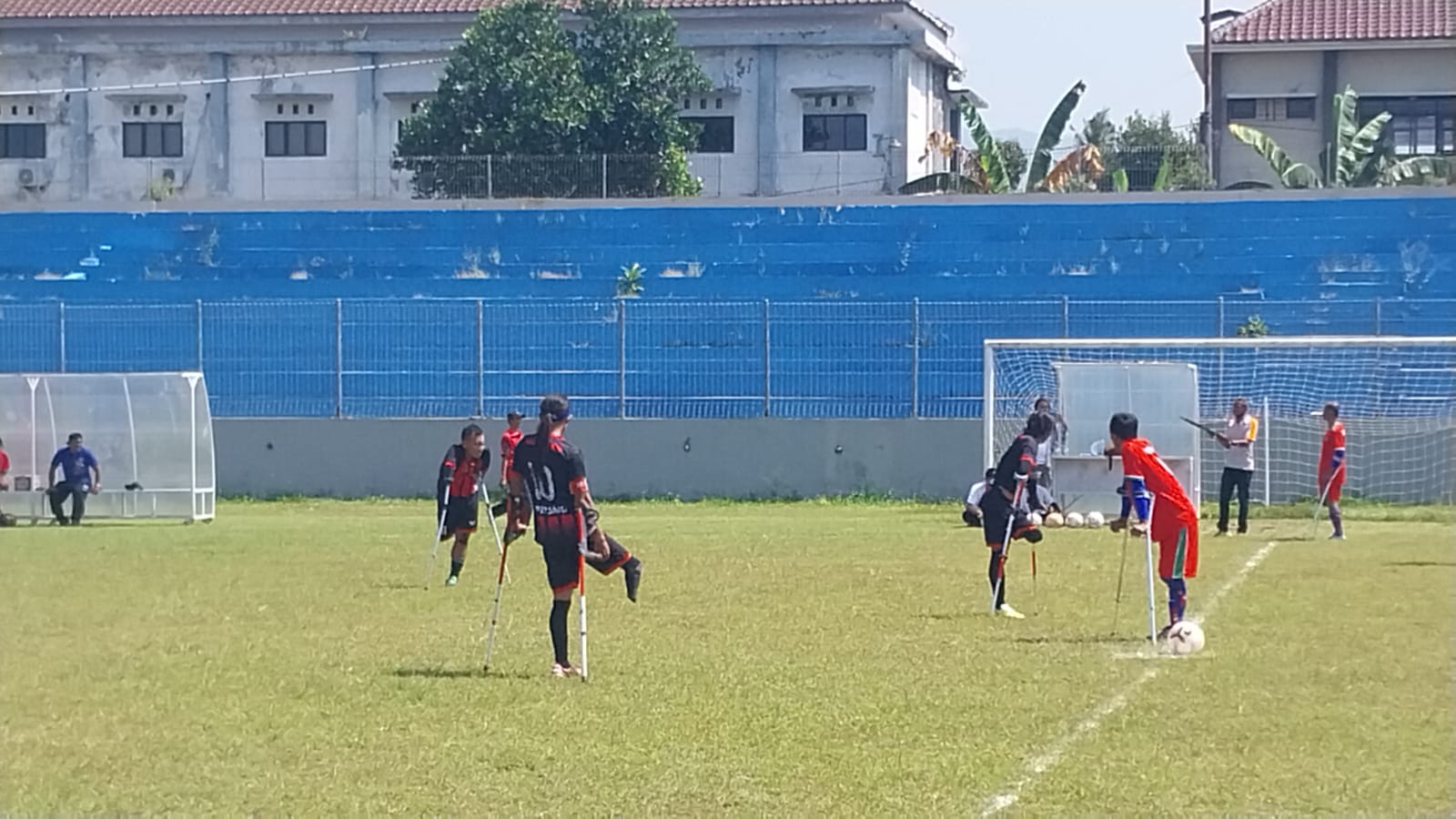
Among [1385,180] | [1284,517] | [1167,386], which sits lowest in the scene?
[1284,517]

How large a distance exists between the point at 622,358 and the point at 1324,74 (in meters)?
22.6

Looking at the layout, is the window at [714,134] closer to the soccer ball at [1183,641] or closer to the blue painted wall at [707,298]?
the blue painted wall at [707,298]

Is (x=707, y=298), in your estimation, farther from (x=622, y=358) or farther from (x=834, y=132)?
(x=834, y=132)

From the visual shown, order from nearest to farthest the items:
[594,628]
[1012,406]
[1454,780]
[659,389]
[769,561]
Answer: [1454,780] → [594,628] → [769,561] → [1012,406] → [659,389]

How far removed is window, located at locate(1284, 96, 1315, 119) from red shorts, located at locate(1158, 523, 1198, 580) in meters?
38.5

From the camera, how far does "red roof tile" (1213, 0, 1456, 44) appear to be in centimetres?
4912

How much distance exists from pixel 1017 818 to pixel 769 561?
13829 millimetres

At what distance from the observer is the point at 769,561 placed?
75.1ft

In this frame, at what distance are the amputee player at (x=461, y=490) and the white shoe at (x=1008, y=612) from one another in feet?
18.2

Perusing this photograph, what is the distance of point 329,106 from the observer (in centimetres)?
5212

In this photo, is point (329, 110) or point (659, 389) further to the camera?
point (329, 110)

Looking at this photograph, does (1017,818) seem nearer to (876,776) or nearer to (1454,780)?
(876,776)

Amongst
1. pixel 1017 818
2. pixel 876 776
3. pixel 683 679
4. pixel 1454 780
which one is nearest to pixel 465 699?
pixel 683 679

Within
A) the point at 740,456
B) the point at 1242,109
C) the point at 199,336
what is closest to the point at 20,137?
the point at 199,336
